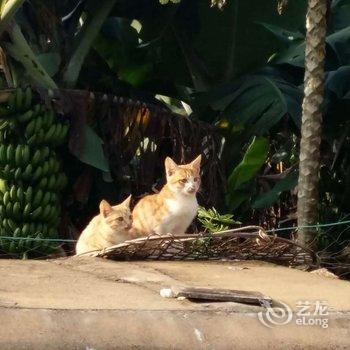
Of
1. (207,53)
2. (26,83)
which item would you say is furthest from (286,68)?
(26,83)

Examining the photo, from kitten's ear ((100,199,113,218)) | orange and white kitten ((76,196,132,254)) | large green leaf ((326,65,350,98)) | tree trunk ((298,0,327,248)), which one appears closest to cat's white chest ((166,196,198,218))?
orange and white kitten ((76,196,132,254))

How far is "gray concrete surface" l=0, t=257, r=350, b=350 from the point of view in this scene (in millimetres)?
4406

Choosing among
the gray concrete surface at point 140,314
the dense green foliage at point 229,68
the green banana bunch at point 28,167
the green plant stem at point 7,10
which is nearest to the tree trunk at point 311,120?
the dense green foliage at point 229,68

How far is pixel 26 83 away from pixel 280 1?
9.48 feet

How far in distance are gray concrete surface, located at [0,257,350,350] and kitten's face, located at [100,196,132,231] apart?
88.2 inches

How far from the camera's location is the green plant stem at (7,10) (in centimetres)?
1028

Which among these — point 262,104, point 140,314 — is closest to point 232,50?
point 262,104

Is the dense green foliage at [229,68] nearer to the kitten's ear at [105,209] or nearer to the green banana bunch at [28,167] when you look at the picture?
the green banana bunch at [28,167]

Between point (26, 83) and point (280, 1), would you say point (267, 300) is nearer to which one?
point (280, 1)

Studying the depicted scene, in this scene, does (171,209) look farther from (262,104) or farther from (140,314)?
(140,314)

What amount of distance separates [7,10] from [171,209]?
114 inches

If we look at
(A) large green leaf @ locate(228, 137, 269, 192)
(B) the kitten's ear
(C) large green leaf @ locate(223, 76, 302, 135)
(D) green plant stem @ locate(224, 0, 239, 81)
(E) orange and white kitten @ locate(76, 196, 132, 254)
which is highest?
(D) green plant stem @ locate(224, 0, 239, 81)

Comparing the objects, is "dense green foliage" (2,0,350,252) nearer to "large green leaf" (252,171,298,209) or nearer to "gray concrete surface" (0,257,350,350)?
"large green leaf" (252,171,298,209)

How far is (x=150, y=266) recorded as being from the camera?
6.41m
